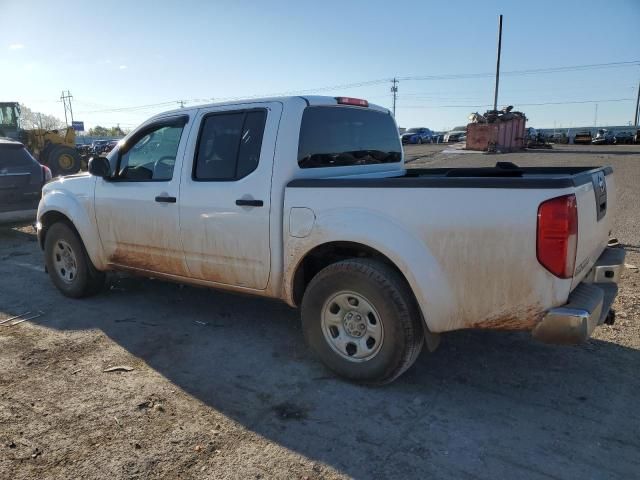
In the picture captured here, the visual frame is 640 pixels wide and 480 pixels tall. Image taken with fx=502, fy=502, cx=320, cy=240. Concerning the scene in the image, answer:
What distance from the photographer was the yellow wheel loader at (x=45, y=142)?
66.1 ft

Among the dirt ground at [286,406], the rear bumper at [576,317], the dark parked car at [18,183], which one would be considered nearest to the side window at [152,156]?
the dirt ground at [286,406]

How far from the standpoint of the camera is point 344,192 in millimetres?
3279

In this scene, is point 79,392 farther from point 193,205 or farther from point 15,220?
point 15,220

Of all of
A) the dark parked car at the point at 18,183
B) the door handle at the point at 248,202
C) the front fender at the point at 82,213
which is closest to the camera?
the door handle at the point at 248,202

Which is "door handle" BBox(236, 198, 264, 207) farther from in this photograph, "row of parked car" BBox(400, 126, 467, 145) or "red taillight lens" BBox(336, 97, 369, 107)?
"row of parked car" BBox(400, 126, 467, 145)

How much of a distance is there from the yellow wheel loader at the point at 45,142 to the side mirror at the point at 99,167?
17.2 metres

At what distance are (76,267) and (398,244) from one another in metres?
3.73

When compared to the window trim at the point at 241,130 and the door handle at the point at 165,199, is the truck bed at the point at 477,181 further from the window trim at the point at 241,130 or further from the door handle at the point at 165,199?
the door handle at the point at 165,199

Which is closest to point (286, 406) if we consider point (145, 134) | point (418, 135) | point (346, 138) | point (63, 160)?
point (346, 138)

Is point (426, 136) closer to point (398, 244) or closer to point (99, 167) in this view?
point (99, 167)

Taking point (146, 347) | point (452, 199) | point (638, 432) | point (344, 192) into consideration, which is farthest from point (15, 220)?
point (638, 432)

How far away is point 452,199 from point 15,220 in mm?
9028

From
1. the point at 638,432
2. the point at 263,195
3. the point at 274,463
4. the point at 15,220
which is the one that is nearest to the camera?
the point at 274,463

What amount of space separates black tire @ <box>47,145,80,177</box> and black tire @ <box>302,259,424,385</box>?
19.6m
